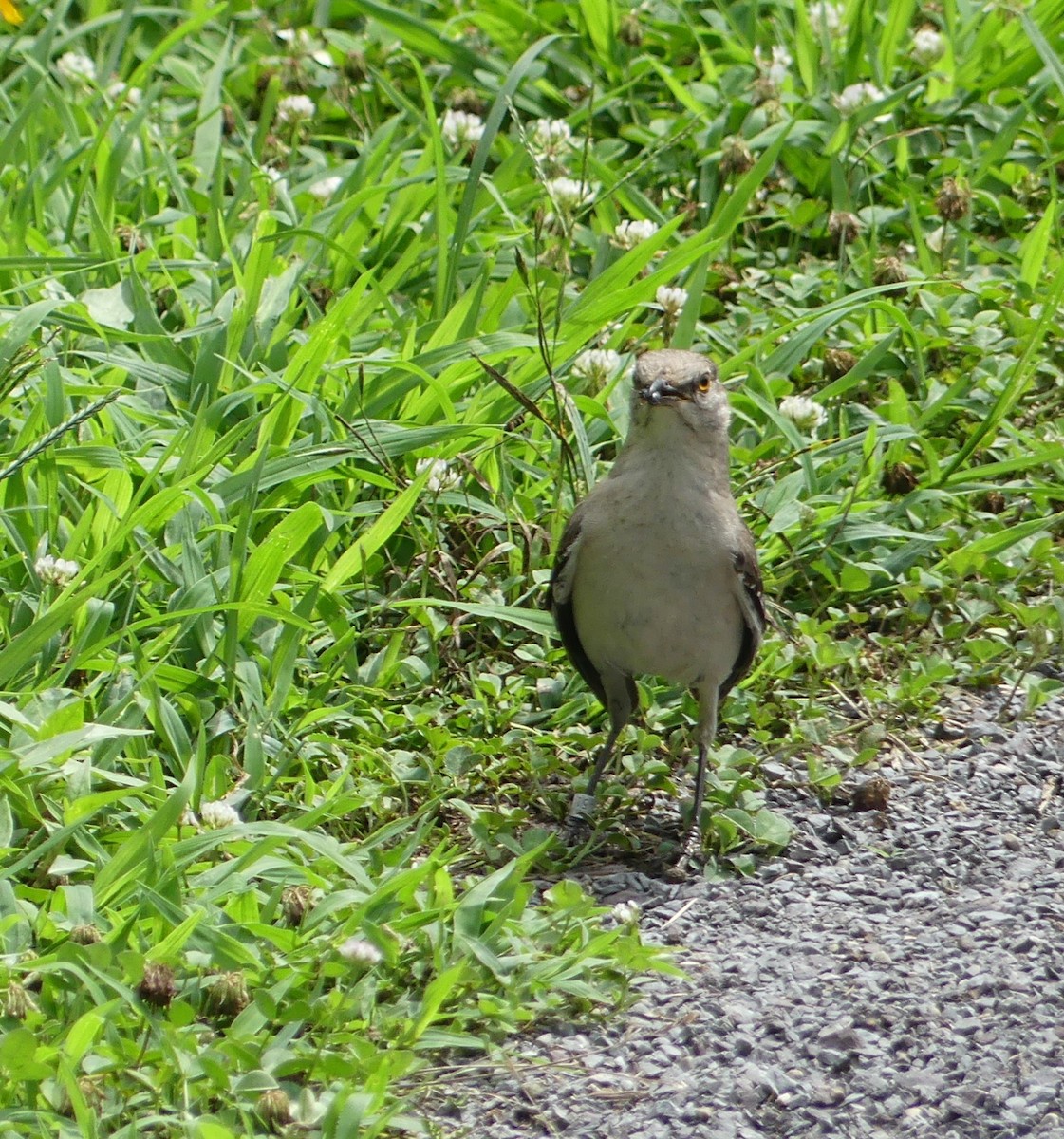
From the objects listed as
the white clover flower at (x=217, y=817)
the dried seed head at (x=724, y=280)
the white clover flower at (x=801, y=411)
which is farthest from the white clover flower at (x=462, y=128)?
the white clover flower at (x=217, y=817)

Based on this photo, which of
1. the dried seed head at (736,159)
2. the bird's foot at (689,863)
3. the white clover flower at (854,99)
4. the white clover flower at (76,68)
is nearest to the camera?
the bird's foot at (689,863)

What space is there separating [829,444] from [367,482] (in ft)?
5.52

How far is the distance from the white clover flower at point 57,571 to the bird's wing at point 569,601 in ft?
4.45

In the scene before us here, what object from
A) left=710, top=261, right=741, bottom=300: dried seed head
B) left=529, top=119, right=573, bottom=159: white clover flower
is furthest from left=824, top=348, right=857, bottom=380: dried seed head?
left=529, top=119, right=573, bottom=159: white clover flower

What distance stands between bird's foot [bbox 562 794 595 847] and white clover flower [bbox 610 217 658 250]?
2388 mm

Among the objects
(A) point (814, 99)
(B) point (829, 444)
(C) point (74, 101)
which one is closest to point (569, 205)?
(B) point (829, 444)

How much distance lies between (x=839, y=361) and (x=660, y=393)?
173 cm

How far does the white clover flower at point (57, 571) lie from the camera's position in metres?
4.91

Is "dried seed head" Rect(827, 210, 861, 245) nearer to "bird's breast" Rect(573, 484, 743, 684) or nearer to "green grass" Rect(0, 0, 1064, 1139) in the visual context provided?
"green grass" Rect(0, 0, 1064, 1139)

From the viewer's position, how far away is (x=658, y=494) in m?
4.94

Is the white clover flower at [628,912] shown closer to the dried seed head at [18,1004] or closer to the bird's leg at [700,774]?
the bird's leg at [700,774]

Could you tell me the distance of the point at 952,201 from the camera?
22.4 ft

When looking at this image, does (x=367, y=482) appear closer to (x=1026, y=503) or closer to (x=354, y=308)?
(x=354, y=308)

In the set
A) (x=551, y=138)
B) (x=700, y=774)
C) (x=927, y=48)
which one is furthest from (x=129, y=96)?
(x=700, y=774)
